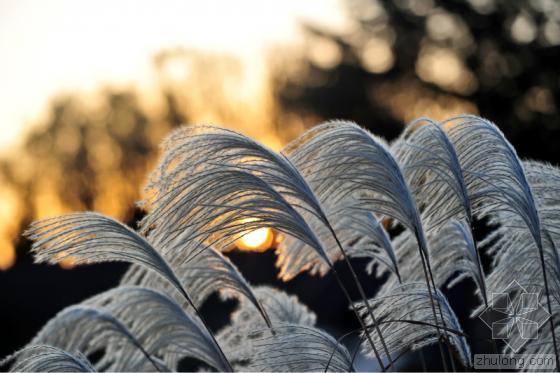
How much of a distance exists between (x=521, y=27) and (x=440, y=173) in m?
18.0

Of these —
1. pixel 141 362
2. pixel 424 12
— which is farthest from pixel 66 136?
pixel 141 362

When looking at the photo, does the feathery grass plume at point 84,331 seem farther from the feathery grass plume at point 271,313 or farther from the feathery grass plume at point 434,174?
the feathery grass plume at point 434,174

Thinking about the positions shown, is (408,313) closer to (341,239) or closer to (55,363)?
(341,239)

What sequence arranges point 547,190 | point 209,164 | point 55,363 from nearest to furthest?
point 209,164, point 55,363, point 547,190

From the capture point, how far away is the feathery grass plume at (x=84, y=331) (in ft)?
12.8

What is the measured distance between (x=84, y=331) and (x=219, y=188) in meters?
1.38

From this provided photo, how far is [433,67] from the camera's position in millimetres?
20500

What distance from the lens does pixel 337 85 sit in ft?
66.7

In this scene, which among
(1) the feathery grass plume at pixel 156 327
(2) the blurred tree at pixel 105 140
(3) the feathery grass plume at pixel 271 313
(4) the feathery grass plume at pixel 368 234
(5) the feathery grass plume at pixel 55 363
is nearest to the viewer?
(5) the feathery grass plume at pixel 55 363

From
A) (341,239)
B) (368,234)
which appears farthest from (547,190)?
(341,239)

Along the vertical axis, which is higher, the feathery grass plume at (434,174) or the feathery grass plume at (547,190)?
the feathery grass plume at (434,174)

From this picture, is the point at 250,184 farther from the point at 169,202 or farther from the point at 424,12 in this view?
the point at 424,12

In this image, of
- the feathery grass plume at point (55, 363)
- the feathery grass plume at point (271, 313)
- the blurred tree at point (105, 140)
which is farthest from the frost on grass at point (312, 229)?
the blurred tree at point (105, 140)

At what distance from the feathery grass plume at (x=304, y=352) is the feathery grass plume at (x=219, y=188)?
48 centimetres
